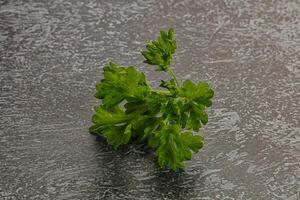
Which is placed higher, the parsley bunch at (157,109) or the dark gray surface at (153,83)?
the parsley bunch at (157,109)

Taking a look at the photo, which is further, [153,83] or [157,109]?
[153,83]

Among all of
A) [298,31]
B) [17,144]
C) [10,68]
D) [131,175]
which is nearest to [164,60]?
[131,175]

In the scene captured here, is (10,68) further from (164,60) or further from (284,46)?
(284,46)

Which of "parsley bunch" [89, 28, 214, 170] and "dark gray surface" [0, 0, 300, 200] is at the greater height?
"parsley bunch" [89, 28, 214, 170]
